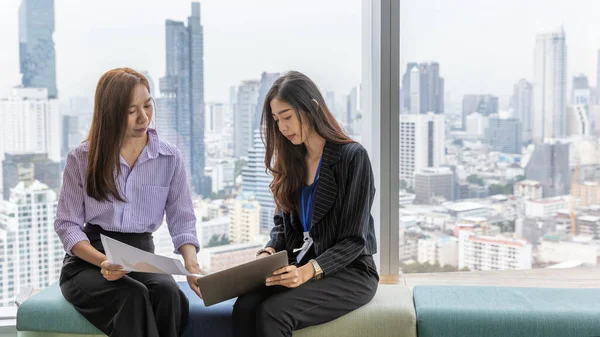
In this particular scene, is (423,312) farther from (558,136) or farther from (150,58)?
(150,58)

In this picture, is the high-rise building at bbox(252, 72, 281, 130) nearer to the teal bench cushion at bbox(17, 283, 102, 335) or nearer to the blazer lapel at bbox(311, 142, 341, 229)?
the blazer lapel at bbox(311, 142, 341, 229)

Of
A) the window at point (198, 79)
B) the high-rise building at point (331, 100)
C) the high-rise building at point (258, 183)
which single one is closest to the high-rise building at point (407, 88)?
the window at point (198, 79)

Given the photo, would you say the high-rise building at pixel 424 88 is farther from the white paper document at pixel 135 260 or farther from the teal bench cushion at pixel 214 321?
the white paper document at pixel 135 260

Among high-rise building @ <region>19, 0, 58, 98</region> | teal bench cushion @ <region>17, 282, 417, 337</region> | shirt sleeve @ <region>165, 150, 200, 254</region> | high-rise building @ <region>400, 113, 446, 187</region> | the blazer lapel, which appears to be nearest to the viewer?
teal bench cushion @ <region>17, 282, 417, 337</region>

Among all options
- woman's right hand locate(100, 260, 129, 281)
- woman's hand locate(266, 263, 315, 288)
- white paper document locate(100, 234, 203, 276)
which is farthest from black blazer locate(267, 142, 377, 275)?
woman's right hand locate(100, 260, 129, 281)

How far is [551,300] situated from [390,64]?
1.25 m

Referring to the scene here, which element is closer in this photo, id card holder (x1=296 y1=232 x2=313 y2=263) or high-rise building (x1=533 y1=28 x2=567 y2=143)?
id card holder (x1=296 y1=232 x2=313 y2=263)

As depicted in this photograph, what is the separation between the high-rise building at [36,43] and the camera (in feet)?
10.4

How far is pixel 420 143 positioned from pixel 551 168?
1.94 feet

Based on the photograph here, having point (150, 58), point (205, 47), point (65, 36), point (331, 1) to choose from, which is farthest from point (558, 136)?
point (65, 36)

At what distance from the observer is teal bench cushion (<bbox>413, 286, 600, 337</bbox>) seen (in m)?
2.34

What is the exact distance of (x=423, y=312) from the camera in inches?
95.0

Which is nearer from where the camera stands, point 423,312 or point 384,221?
point 423,312

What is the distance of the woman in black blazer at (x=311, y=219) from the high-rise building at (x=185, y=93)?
2.47ft
